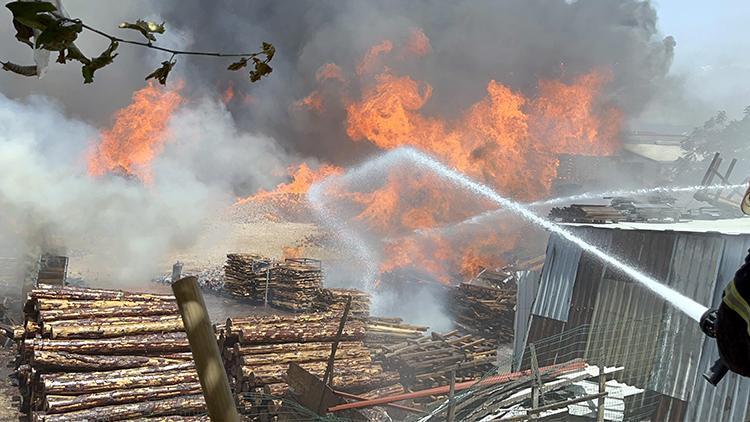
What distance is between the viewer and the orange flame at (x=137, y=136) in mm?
34062

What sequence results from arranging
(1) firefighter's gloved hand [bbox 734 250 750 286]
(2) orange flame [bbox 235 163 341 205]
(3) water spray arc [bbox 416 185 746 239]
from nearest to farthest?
(1) firefighter's gloved hand [bbox 734 250 750 286] → (3) water spray arc [bbox 416 185 746 239] → (2) orange flame [bbox 235 163 341 205]

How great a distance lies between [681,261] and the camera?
11445 millimetres

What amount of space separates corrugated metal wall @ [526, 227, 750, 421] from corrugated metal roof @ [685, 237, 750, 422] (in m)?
0.02

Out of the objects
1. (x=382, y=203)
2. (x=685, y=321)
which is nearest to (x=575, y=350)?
(x=685, y=321)

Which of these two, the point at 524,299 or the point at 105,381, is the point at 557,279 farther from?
the point at 105,381

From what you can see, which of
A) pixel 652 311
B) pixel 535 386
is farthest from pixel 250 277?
pixel 535 386

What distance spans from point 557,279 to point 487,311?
5.74 meters

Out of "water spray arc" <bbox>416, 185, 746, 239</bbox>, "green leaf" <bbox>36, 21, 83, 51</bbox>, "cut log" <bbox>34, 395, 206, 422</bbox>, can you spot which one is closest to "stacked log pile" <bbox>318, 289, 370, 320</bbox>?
"cut log" <bbox>34, 395, 206, 422</bbox>

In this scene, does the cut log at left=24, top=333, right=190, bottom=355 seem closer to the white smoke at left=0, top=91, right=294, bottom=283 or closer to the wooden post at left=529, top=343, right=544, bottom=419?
the wooden post at left=529, top=343, right=544, bottom=419

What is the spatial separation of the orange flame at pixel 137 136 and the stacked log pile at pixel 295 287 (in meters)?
14.5

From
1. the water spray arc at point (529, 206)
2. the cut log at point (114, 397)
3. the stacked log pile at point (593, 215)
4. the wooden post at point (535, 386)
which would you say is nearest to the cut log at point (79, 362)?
the cut log at point (114, 397)

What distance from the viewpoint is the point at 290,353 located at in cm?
1245

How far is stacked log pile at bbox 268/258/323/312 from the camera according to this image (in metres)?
21.3

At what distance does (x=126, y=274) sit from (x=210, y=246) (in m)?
5.90
